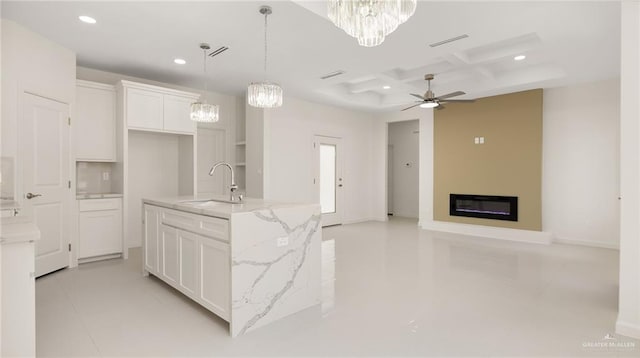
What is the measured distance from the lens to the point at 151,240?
370cm

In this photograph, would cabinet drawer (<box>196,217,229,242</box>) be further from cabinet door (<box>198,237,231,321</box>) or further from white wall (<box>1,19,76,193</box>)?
white wall (<box>1,19,76,193</box>)

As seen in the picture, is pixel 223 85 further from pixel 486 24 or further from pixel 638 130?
pixel 638 130

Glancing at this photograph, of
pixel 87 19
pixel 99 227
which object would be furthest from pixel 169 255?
pixel 87 19

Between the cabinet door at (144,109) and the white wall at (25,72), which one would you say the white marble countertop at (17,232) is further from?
the cabinet door at (144,109)

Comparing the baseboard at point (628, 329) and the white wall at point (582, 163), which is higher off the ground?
the white wall at point (582, 163)

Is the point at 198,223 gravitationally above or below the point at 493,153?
below

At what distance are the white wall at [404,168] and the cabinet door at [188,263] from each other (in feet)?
23.7

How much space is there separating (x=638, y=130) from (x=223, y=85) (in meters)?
5.39

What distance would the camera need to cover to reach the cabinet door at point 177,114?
5059 millimetres

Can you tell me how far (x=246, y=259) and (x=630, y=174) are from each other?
9.77 ft

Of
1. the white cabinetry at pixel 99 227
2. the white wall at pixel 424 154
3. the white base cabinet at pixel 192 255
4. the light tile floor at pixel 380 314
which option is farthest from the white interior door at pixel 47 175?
the white wall at pixel 424 154

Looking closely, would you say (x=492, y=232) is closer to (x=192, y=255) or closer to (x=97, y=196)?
(x=192, y=255)

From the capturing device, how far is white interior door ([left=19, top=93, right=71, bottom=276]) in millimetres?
3648

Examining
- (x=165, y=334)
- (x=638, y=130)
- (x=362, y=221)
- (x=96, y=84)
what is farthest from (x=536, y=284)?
(x=96, y=84)
